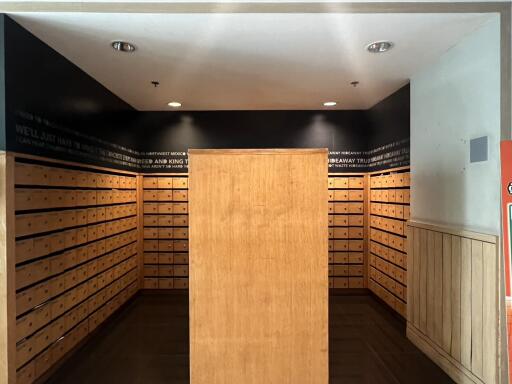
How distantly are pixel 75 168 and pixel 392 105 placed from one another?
4.21 m

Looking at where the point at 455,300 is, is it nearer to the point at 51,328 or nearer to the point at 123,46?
the point at 51,328

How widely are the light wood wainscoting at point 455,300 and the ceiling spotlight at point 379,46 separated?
1.83 meters

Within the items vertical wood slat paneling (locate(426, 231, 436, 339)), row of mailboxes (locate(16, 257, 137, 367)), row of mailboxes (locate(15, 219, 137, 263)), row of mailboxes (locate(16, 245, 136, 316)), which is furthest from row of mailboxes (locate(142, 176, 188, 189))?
vertical wood slat paneling (locate(426, 231, 436, 339))

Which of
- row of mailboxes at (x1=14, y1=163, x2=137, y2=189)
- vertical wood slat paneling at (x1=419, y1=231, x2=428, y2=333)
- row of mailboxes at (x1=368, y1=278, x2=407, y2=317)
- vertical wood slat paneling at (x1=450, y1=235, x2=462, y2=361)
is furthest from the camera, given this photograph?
row of mailboxes at (x1=368, y1=278, x2=407, y2=317)

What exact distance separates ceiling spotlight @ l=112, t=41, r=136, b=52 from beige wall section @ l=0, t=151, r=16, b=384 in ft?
4.44

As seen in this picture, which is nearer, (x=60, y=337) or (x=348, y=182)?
(x=60, y=337)

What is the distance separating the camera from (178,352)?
3.60 metres

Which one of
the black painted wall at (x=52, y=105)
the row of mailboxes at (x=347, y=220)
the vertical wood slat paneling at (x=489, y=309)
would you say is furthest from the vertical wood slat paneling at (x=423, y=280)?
the black painted wall at (x=52, y=105)

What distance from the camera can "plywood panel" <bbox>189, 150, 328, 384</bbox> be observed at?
1975mm

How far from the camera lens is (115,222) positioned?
4.66 metres

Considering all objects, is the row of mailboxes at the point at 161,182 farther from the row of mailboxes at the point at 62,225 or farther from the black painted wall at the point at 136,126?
the row of mailboxes at the point at 62,225

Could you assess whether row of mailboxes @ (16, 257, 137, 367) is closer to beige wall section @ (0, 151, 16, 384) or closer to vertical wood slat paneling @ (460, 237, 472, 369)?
beige wall section @ (0, 151, 16, 384)

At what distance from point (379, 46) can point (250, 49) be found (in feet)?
4.02

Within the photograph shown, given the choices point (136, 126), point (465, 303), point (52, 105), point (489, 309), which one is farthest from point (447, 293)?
point (136, 126)
